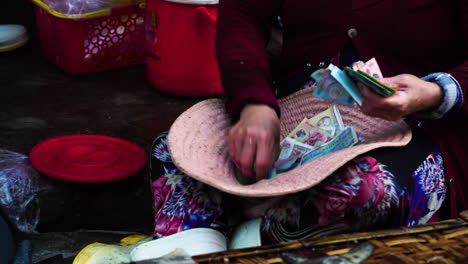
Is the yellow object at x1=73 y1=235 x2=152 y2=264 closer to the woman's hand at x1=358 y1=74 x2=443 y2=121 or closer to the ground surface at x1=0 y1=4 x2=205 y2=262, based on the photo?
the ground surface at x1=0 y1=4 x2=205 y2=262

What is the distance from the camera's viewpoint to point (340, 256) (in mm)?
984

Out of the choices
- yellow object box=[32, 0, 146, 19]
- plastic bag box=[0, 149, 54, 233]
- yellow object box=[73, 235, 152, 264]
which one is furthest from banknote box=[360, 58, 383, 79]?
yellow object box=[32, 0, 146, 19]

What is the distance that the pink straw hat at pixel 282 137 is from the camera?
1.22 metres

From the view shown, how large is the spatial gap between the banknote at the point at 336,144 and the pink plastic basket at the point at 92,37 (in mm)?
1800

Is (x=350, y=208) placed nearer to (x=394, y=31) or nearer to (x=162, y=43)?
(x=394, y=31)

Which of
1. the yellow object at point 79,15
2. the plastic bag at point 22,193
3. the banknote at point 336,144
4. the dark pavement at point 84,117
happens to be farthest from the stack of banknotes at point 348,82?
the yellow object at point 79,15

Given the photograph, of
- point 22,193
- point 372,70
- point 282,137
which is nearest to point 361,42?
point 372,70

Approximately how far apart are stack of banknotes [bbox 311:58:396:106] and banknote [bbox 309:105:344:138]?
0.60 feet

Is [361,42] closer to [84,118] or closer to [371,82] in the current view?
[371,82]

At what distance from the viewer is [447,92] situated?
1346 millimetres

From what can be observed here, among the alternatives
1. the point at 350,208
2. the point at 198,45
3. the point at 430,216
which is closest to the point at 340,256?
the point at 350,208

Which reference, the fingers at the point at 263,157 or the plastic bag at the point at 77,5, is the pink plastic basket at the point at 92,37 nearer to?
the plastic bag at the point at 77,5

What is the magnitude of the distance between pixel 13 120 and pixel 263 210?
63.9 inches

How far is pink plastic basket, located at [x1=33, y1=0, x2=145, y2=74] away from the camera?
9.81 feet
